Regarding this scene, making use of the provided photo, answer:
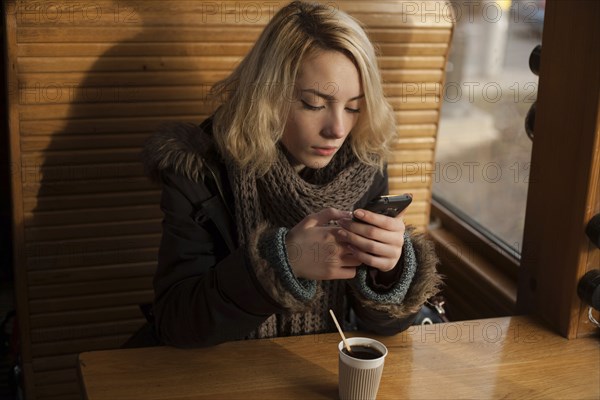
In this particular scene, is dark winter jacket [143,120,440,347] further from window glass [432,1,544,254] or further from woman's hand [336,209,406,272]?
window glass [432,1,544,254]

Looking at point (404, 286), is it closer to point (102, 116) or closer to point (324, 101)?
point (324, 101)

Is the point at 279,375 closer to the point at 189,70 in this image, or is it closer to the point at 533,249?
the point at 533,249

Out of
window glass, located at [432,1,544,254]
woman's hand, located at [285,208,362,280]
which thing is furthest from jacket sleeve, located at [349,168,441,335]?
window glass, located at [432,1,544,254]

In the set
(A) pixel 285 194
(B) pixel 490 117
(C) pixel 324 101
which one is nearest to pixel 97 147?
(A) pixel 285 194

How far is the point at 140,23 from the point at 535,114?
1.06 meters

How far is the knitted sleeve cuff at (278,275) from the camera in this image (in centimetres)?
141

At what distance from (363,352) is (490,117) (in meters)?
1.31

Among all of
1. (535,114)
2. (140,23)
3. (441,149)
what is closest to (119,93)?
(140,23)

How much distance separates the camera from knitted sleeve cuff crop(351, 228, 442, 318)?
153 centimetres

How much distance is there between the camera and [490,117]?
2443 mm

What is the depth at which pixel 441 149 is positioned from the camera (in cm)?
280

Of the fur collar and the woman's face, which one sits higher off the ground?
the woman's face

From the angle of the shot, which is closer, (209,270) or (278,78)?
(209,270)

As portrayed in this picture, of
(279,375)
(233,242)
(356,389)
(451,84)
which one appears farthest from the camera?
(451,84)
